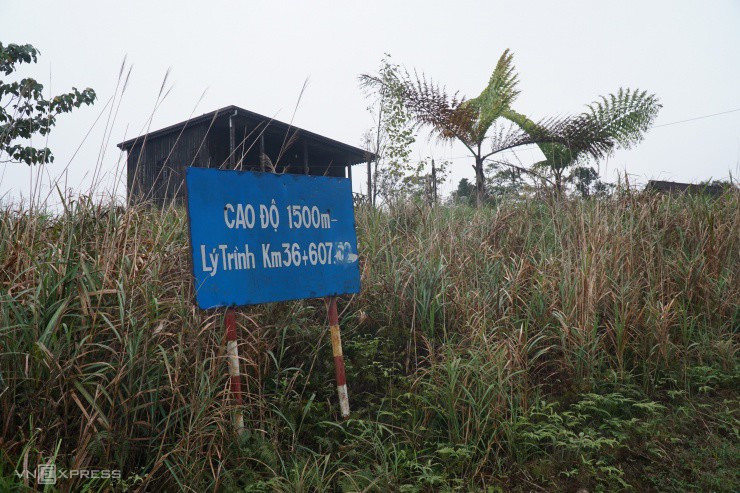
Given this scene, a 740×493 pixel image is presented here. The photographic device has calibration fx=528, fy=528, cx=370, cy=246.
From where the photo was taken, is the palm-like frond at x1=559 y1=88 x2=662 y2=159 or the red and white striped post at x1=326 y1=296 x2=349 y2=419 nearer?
the red and white striped post at x1=326 y1=296 x2=349 y2=419

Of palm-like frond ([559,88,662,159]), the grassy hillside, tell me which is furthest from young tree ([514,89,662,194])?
the grassy hillside

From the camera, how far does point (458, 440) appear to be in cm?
283

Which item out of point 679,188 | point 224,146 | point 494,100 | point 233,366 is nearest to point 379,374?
point 233,366

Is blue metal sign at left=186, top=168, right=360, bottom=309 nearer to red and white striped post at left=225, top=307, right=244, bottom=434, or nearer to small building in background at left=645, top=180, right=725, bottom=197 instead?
red and white striped post at left=225, top=307, right=244, bottom=434

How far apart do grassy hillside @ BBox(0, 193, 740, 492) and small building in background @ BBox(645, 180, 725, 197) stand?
192 centimetres

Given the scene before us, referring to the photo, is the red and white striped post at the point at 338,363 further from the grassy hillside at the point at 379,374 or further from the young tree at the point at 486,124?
the young tree at the point at 486,124

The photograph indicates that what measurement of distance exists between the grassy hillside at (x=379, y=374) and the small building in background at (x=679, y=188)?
1916 mm

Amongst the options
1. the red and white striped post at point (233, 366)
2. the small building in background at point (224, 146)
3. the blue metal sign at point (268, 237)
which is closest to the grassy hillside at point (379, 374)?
the red and white striped post at point (233, 366)

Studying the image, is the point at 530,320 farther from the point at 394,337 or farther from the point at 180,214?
the point at 180,214

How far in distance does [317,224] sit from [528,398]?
67.0 inches

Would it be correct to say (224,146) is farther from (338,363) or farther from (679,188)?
(338,363)

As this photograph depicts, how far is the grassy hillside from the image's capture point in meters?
2.35

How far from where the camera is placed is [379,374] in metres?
3.53

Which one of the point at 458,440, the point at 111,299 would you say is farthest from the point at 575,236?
the point at 111,299
